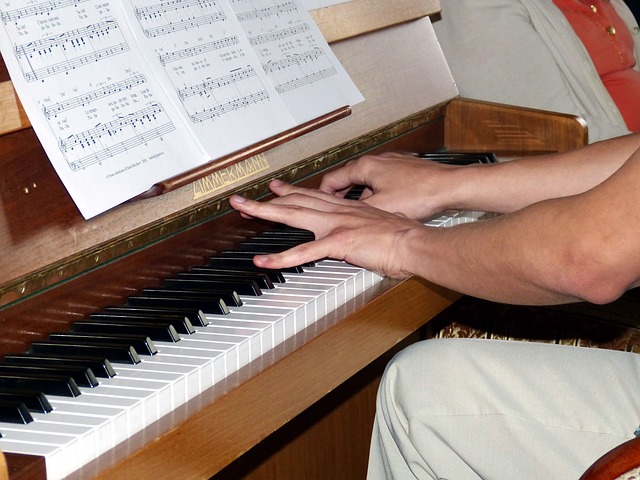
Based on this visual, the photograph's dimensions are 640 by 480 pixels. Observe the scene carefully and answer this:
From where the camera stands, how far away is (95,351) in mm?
1236

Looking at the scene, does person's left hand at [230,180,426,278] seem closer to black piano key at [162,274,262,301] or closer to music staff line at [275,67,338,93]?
black piano key at [162,274,262,301]

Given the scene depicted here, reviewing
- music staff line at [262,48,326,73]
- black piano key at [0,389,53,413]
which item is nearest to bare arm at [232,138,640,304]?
music staff line at [262,48,326,73]

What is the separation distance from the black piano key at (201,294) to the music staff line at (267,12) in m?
0.54

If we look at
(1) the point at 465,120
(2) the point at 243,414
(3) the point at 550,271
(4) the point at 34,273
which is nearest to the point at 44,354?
(4) the point at 34,273

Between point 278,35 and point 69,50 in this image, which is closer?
point 69,50

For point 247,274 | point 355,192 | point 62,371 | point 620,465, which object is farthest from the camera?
point 355,192

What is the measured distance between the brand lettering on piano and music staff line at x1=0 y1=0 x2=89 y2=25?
34cm

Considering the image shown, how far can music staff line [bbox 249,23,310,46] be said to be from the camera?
1.74 metres

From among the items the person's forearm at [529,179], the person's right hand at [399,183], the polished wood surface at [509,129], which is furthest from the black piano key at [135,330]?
the polished wood surface at [509,129]

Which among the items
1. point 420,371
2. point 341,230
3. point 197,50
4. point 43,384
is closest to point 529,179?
point 341,230

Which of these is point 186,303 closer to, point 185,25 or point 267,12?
point 185,25

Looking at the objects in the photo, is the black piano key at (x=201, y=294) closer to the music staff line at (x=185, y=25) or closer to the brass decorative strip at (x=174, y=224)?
the brass decorative strip at (x=174, y=224)

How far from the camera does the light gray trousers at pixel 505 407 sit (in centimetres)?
131

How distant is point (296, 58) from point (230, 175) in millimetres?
290
